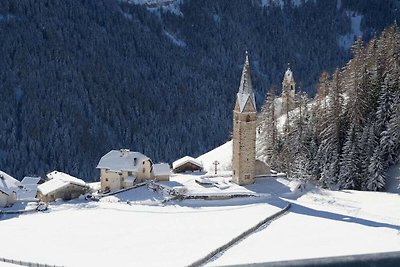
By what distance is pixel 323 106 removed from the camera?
76.9 metres

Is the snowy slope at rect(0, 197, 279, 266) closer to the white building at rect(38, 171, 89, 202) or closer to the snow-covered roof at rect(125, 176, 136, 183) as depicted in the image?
the white building at rect(38, 171, 89, 202)

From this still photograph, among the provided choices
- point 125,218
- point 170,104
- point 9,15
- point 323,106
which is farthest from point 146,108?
point 125,218

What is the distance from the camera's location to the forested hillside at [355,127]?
6919 centimetres

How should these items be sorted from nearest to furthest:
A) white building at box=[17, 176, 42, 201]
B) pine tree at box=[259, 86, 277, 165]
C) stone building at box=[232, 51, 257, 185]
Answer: stone building at box=[232, 51, 257, 185]
white building at box=[17, 176, 42, 201]
pine tree at box=[259, 86, 277, 165]

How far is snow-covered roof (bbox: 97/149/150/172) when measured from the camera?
72.2 m

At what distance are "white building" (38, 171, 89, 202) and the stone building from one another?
661 inches

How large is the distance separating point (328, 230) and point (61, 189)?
2840 centimetres

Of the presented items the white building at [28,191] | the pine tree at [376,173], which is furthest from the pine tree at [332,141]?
the white building at [28,191]

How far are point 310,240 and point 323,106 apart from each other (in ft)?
80.6

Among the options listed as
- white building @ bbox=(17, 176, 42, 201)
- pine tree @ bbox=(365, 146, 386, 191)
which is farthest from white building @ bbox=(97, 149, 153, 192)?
pine tree @ bbox=(365, 146, 386, 191)

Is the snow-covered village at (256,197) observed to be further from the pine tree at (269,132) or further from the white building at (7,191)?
the pine tree at (269,132)

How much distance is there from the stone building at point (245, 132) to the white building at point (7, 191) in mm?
23645

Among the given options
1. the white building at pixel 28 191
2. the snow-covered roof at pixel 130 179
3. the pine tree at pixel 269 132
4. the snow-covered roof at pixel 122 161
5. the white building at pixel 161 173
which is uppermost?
the pine tree at pixel 269 132

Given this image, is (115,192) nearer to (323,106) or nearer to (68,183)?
(68,183)
